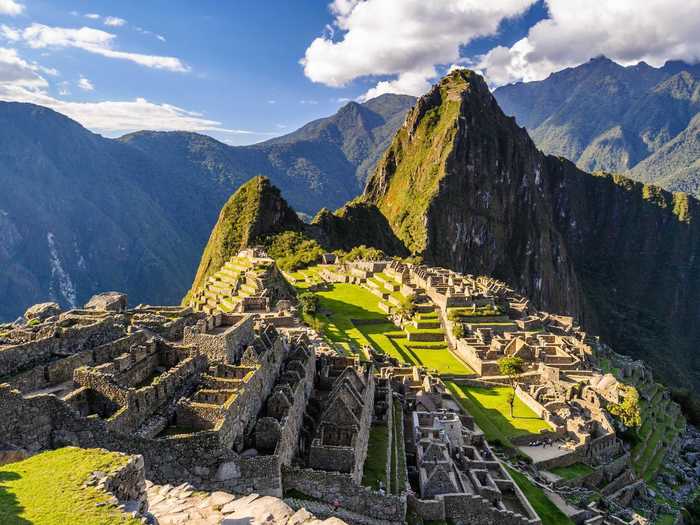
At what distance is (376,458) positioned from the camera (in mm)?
18812

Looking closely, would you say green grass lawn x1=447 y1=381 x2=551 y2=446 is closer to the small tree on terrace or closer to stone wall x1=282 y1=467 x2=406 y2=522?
the small tree on terrace

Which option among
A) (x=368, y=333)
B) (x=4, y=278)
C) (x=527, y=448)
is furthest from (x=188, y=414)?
(x=4, y=278)

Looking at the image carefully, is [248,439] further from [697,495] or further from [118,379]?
[697,495]

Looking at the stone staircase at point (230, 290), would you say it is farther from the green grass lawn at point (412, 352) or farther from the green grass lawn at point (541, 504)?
the green grass lawn at point (541, 504)

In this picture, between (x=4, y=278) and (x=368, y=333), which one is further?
(x=4, y=278)

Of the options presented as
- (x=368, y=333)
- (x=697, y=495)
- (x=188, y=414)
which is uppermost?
(x=188, y=414)

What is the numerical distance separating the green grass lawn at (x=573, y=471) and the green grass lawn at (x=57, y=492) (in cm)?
2770

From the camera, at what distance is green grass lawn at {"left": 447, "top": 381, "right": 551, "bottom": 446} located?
31952 mm

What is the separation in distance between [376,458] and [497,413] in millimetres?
18466

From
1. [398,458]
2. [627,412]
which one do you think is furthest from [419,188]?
[398,458]

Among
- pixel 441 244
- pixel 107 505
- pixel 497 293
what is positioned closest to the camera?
pixel 107 505

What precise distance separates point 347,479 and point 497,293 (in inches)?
2204

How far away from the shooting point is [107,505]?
27.0ft

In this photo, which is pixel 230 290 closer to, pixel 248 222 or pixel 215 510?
pixel 215 510
